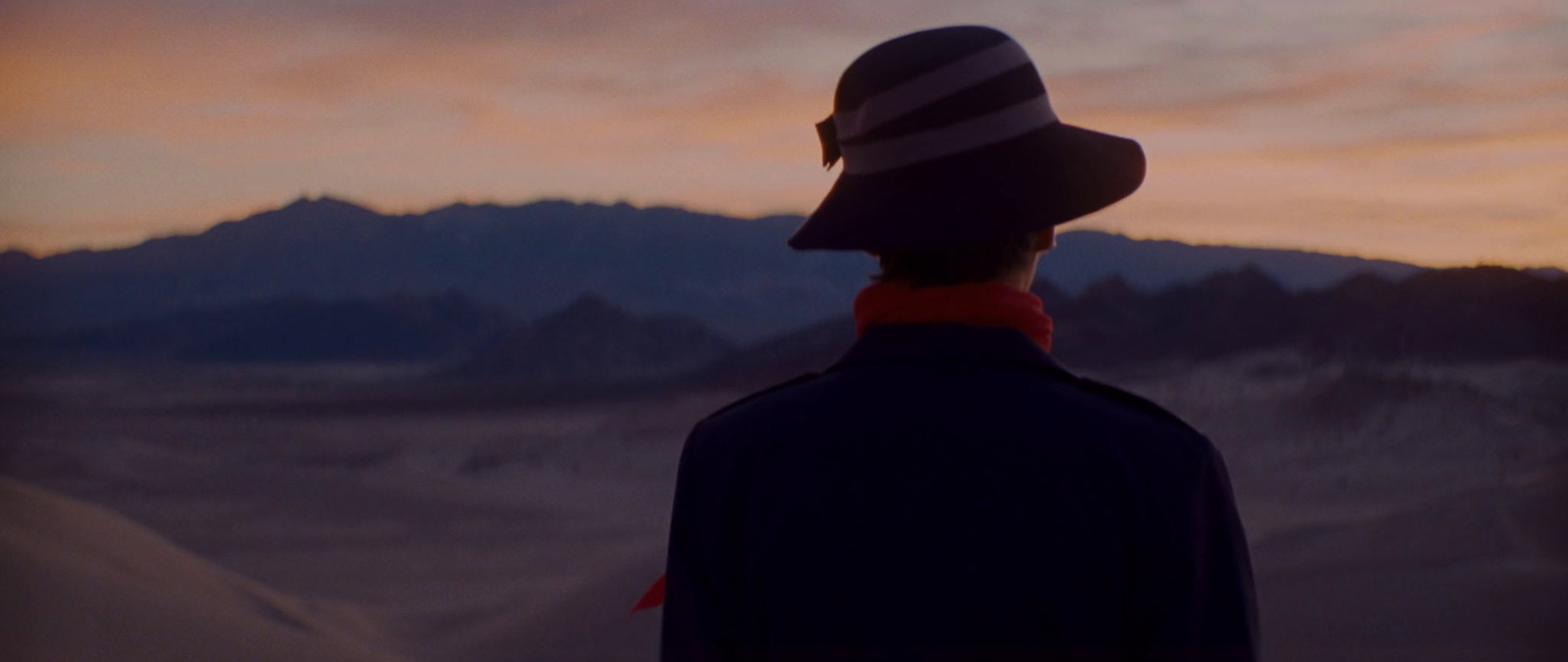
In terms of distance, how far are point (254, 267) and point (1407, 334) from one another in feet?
299

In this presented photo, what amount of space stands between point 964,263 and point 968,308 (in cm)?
6

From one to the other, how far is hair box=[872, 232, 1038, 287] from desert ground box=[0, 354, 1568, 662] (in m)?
5.00

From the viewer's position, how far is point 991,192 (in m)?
1.35

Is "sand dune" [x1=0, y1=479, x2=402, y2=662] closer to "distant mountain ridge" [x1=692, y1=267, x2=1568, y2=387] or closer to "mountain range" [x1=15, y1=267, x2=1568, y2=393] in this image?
"mountain range" [x1=15, y1=267, x2=1568, y2=393]

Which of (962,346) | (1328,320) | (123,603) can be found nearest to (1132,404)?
(962,346)

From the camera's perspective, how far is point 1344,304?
2745 cm

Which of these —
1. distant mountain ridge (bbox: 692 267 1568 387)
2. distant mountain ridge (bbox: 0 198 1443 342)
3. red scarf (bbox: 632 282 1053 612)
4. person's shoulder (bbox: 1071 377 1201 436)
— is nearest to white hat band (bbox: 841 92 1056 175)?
red scarf (bbox: 632 282 1053 612)

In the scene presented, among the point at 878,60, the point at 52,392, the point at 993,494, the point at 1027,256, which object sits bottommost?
the point at 52,392

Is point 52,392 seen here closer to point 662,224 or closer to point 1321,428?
point 1321,428

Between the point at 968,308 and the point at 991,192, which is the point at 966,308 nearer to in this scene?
the point at 968,308

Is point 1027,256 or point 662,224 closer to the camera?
point 1027,256

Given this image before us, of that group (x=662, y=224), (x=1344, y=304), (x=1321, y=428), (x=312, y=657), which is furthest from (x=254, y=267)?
(x=312, y=657)

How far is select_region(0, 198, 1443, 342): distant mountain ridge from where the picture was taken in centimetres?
9006

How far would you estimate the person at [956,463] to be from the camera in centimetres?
123
